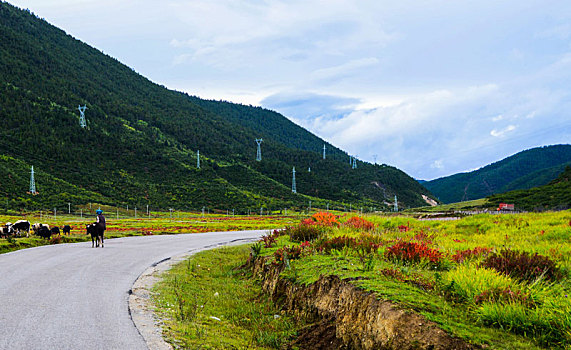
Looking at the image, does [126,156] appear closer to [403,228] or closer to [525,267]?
[403,228]

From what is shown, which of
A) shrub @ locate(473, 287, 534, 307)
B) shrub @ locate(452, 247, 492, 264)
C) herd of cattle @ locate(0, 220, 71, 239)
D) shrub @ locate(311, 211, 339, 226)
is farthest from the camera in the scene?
herd of cattle @ locate(0, 220, 71, 239)

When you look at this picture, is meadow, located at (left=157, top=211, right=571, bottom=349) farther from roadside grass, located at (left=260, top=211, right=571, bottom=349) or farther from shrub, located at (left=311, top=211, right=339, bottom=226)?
shrub, located at (left=311, top=211, right=339, bottom=226)

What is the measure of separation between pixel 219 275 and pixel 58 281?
5.16 metres

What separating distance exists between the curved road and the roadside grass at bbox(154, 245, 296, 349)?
812 mm

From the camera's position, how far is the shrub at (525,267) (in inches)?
279

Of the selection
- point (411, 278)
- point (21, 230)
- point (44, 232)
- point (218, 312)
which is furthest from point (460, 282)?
point (21, 230)

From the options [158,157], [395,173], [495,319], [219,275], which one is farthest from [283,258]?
[395,173]

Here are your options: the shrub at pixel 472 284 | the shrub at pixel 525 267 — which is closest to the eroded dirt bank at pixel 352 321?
the shrub at pixel 472 284

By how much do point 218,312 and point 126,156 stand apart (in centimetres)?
12014

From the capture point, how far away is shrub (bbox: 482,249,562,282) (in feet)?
23.3

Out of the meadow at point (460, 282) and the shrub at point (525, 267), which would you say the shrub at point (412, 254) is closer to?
the meadow at point (460, 282)

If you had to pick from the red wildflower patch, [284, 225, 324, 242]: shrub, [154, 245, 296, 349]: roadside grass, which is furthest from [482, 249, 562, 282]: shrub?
the red wildflower patch

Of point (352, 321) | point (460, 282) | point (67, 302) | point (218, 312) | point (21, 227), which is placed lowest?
point (218, 312)

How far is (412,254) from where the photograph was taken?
9203 mm
